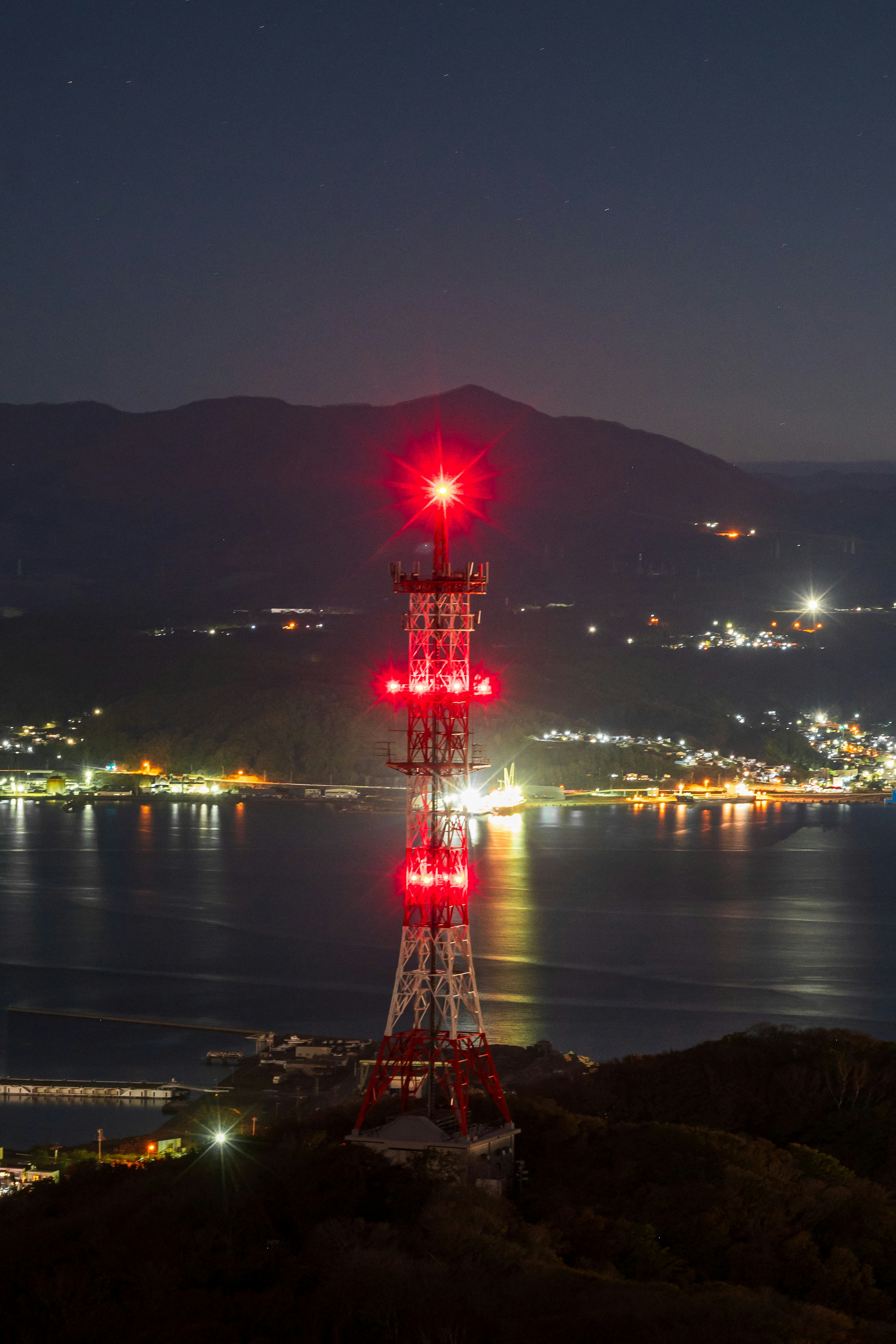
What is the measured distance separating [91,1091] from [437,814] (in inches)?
223

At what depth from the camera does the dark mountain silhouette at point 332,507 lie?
76250 mm

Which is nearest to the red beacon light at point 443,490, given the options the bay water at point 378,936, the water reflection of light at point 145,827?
the bay water at point 378,936

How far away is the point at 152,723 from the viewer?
42062 millimetres

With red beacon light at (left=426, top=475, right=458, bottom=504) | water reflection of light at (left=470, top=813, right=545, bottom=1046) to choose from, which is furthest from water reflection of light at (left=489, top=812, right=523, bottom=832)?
red beacon light at (left=426, top=475, right=458, bottom=504)

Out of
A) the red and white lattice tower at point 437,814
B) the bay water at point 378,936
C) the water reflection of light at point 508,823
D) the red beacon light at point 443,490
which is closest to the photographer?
the red and white lattice tower at point 437,814

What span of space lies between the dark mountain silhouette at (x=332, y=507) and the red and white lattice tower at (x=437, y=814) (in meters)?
62.1

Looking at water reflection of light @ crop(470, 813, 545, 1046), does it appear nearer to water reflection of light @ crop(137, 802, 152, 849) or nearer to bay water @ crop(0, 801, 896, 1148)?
bay water @ crop(0, 801, 896, 1148)

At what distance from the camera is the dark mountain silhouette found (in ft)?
250

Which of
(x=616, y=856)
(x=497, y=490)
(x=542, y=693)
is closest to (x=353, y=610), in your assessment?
(x=542, y=693)

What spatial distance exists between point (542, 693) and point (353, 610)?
18.6 m

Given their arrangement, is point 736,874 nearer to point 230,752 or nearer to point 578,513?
point 230,752

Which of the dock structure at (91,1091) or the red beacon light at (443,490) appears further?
the dock structure at (91,1091)

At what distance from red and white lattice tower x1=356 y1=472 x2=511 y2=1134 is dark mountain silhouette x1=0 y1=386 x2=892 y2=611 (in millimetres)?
62114

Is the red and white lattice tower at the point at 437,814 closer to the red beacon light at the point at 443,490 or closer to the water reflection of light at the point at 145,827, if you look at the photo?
the red beacon light at the point at 443,490
